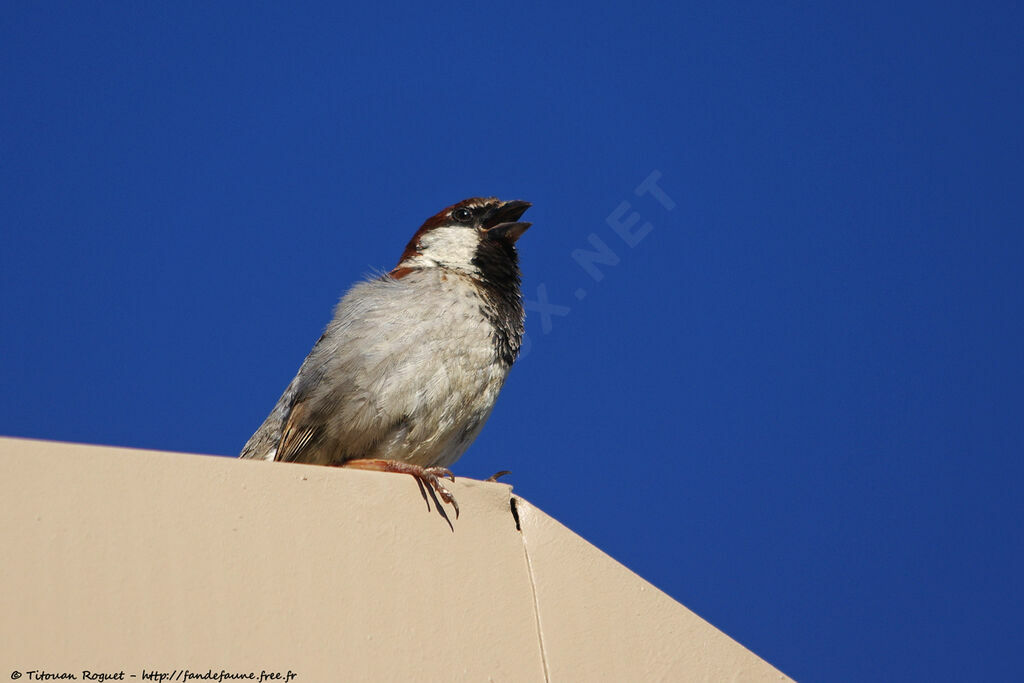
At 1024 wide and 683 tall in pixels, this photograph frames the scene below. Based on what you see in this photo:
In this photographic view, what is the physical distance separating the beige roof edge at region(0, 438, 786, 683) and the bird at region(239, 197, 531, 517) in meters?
1.11

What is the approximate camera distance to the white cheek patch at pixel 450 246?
4.80 metres

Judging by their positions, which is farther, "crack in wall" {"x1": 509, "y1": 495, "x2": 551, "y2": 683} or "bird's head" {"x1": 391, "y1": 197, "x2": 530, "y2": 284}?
"bird's head" {"x1": 391, "y1": 197, "x2": 530, "y2": 284}

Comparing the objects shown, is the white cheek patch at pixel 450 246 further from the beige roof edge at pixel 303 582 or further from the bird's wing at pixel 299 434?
the beige roof edge at pixel 303 582

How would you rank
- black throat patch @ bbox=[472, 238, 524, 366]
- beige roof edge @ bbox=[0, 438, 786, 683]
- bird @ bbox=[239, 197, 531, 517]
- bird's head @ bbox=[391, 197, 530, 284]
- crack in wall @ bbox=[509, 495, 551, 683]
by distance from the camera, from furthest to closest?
bird's head @ bbox=[391, 197, 530, 284] < black throat patch @ bbox=[472, 238, 524, 366] < bird @ bbox=[239, 197, 531, 517] < crack in wall @ bbox=[509, 495, 551, 683] < beige roof edge @ bbox=[0, 438, 786, 683]

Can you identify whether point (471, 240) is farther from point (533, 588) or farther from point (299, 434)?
point (533, 588)

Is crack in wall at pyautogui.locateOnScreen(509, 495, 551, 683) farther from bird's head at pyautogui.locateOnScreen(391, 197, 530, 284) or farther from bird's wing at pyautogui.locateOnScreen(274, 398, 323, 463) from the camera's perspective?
bird's head at pyautogui.locateOnScreen(391, 197, 530, 284)

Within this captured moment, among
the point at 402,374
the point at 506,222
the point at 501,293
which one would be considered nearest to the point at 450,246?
the point at 506,222

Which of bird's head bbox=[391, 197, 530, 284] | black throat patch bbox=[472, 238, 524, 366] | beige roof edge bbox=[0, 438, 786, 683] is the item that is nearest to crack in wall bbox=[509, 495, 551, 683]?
beige roof edge bbox=[0, 438, 786, 683]

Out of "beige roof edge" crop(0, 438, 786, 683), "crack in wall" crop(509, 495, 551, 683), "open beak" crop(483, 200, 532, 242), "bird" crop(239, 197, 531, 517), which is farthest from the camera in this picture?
"open beak" crop(483, 200, 532, 242)

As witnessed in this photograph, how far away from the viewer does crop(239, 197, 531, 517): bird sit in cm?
404

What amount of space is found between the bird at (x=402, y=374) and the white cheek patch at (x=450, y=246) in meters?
0.13

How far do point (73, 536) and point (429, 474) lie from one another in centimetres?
92

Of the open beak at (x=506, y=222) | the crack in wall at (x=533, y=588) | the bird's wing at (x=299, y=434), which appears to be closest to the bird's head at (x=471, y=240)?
the open beak at (x=506, y=222)

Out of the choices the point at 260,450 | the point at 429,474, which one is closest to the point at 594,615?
the point at 429,474
